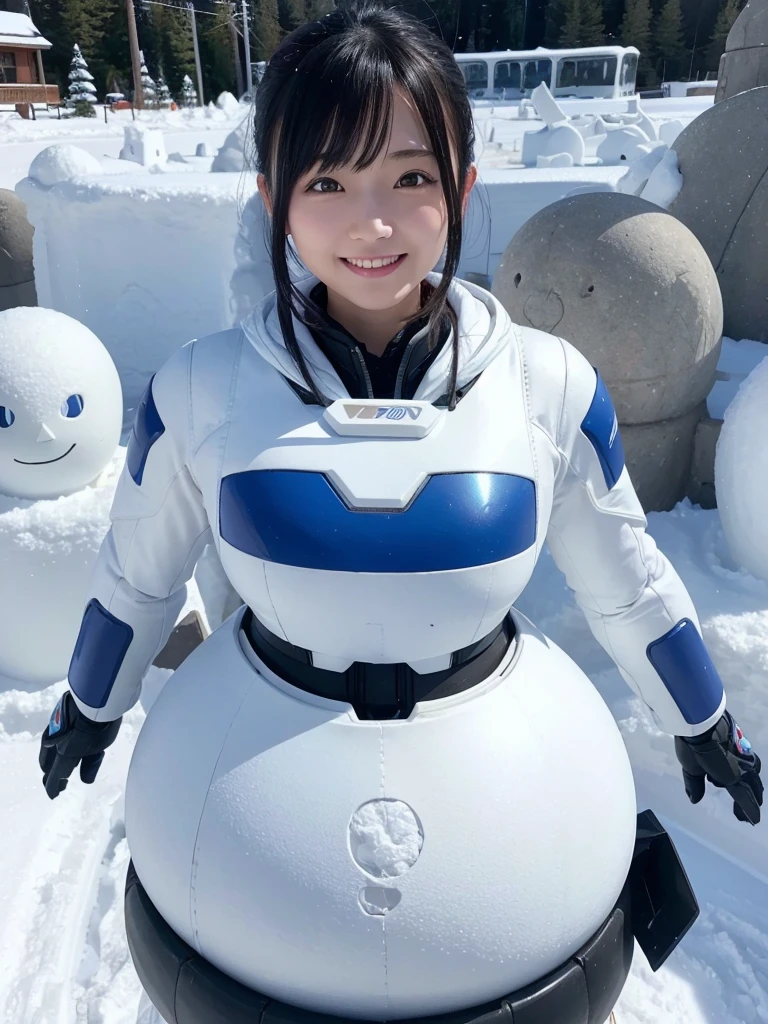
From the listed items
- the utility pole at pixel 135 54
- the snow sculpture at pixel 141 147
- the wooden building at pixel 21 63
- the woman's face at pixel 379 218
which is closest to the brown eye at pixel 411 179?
the woman's face at pixel 379 218

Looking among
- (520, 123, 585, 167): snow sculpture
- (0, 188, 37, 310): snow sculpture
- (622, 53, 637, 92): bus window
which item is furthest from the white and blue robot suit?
(622, 53, 637, 92): bus window

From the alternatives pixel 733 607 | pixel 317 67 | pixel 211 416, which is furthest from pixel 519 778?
pixel 733 607

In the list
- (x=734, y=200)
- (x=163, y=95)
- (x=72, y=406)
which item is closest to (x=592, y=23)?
(x=163, y=95)

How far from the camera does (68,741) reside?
1346 mm

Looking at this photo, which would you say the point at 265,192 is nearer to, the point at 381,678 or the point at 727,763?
the point at 381,678

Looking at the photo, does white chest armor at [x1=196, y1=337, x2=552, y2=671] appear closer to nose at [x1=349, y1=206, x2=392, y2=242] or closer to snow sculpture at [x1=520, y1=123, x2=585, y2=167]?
nose at [x1=349, y1=206, x2=392, y2=242]

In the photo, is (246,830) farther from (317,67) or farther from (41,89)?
(41,89)

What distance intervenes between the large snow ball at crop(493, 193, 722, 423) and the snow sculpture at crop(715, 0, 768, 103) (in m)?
2.37

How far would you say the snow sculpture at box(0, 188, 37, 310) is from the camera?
598 cm

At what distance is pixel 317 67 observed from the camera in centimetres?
101

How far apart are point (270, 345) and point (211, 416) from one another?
0.13 metres

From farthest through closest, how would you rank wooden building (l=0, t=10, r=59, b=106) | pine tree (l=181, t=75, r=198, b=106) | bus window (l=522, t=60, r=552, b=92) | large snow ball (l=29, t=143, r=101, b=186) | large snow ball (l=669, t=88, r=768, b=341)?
pine tree (l=181, t=75, r=198, b=106), bus window (l=522, t=60, r=552, b=92), wooden building (l=0, t=10, r=59, b=106), large snow ball (l=29, t=143, r=101, b=186), large snow ball (l=669, t=88, r=768, b=341)

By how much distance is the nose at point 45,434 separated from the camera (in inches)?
105

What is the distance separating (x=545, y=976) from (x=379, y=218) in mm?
954
